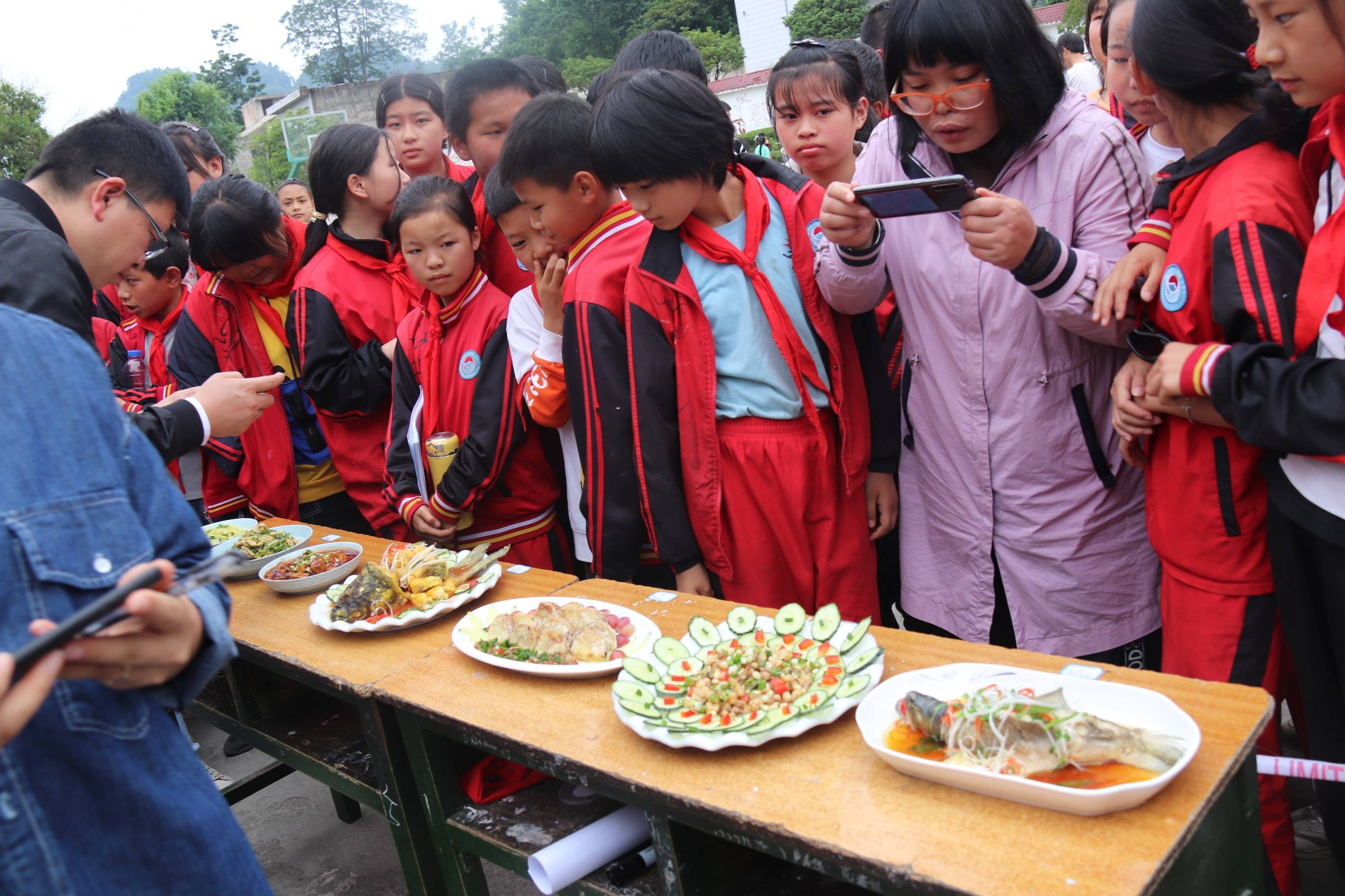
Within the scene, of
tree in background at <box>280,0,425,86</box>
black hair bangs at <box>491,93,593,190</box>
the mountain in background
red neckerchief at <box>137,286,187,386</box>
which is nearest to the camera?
black hair bangs at <box>491,93,593,190</box>

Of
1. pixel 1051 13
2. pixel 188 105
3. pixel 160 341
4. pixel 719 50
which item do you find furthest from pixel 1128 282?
pixel 188 105

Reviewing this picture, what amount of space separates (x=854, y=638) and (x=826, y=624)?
0.09 meters

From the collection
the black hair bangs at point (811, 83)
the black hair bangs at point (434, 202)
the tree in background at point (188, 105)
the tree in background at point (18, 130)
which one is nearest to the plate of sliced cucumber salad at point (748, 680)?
the black hair bangs at point (434, 202)

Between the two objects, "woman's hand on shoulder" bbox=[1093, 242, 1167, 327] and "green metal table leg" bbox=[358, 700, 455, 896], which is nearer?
"woman's hand on shoulder" bbox=[1093, 242, 1167, 327]

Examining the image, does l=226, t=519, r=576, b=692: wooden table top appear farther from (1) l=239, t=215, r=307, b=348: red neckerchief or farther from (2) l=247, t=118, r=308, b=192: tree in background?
(2) l=247, t=118, r=308, b=192: tree in background

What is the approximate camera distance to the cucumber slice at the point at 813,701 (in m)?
1.48

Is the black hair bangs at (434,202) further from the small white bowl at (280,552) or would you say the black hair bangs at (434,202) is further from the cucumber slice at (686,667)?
the cucumber slice at (686,667)

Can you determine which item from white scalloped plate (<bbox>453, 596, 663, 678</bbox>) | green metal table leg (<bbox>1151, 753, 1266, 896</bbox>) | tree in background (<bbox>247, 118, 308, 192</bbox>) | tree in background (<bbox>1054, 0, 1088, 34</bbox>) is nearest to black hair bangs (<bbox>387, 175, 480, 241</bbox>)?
white scalloped plate (<bbox>453, 596, 663, 678</bbox>)

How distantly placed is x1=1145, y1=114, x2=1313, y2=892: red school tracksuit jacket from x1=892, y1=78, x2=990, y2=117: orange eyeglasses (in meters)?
0.40

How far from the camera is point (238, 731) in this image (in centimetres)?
269

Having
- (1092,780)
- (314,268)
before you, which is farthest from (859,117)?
(1092,780)

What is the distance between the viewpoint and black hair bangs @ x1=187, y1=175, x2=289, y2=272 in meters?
3.43

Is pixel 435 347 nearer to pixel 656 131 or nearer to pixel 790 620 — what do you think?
pixel 656 131

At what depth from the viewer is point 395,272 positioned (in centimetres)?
348
